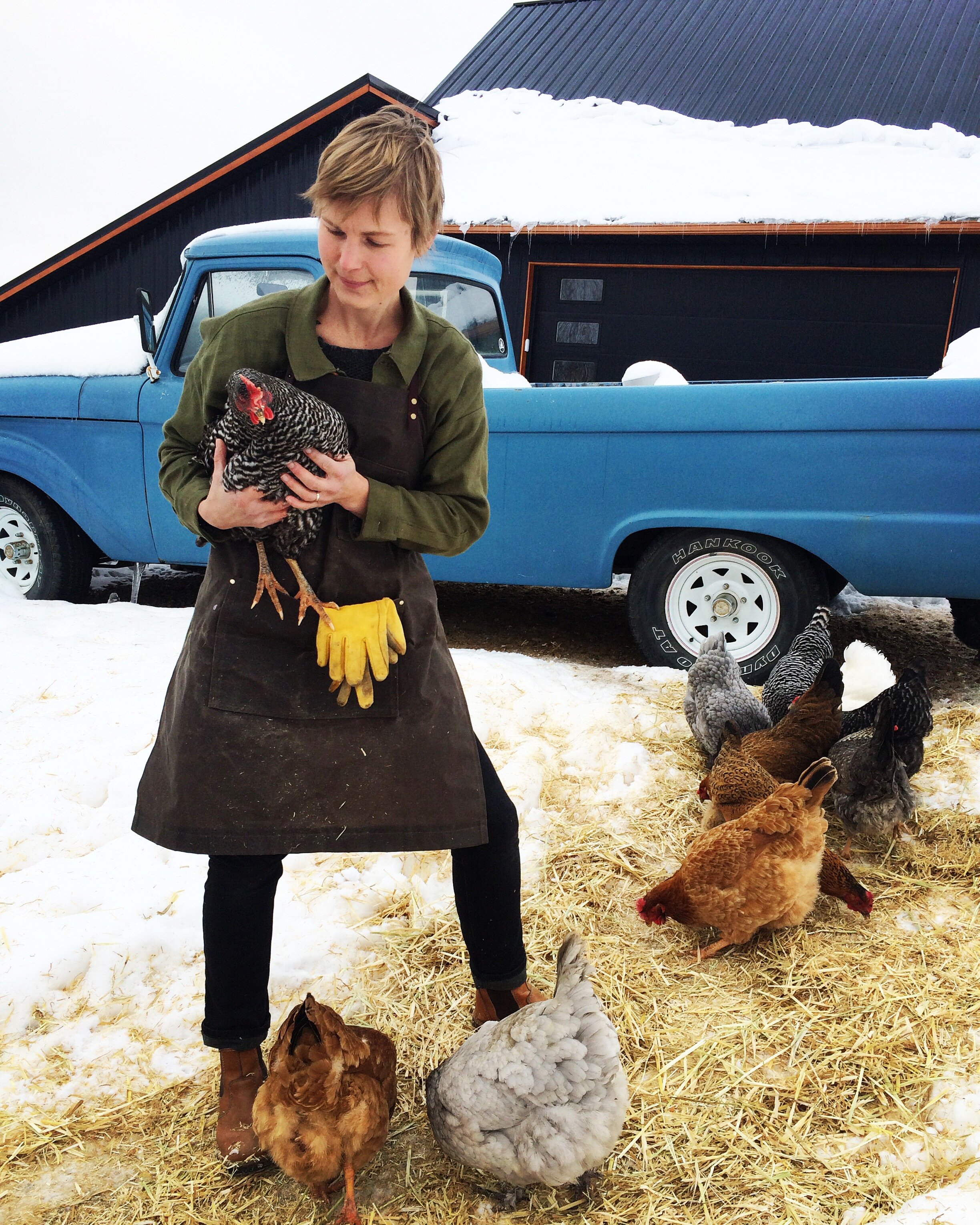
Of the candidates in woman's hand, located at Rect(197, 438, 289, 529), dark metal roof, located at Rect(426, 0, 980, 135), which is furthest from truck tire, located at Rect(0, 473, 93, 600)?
dark metal roof, located at Rect(426, 0, 980, 135)

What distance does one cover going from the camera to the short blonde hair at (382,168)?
148 centimetres

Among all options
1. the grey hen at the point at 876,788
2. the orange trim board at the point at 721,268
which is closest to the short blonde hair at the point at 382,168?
the grey hen at the point at 876,788

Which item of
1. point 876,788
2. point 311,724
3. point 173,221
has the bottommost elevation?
point 876,788

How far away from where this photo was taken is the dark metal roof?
10664 mm

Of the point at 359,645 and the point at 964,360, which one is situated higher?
the point at 964,360

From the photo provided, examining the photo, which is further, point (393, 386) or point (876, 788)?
point (876, 788)

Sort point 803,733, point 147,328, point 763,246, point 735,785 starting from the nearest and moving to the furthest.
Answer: point 735,785 → point 803,733 → point 147,328 → point 763,246

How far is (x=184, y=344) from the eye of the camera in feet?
16.8

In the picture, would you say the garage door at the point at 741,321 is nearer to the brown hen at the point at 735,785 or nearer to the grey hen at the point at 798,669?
the grey hen at the point at 798,669

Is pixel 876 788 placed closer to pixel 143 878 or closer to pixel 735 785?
pixel 735 785

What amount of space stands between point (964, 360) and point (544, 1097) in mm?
4030

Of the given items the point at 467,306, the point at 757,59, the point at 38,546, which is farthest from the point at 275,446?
the point at 757,59

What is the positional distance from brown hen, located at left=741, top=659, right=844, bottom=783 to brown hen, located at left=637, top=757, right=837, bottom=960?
2.52 ft

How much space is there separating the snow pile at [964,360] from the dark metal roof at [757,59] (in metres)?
7.74
